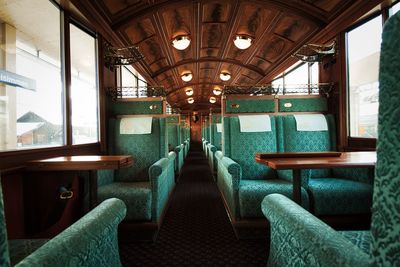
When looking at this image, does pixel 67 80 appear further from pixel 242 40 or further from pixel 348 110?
pixel 348 110

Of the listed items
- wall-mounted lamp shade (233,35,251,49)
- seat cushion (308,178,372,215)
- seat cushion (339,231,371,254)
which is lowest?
seat cushion (308,178,372,215)

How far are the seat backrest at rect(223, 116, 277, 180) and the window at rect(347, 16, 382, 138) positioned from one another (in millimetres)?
1055

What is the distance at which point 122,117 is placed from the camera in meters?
3.29

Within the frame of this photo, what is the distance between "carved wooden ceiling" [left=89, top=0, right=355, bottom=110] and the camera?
3418mm

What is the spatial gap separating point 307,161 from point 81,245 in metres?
1.52

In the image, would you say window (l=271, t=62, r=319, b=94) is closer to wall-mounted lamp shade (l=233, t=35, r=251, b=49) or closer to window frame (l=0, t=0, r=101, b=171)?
wall-mounted lamp shade (l=233, t=35, r=251, b=49)

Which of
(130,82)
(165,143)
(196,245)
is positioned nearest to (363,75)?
(165,143)

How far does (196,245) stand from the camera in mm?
2260

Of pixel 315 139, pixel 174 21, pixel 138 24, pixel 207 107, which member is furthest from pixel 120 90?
pixel 207 107

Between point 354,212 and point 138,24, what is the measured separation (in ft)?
13.1

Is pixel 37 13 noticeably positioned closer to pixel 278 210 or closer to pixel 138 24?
pixel 138 24

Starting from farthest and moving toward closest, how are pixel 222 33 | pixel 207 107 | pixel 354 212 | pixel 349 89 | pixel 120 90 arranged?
pixel 207 107 → pixel 222 33 → pixel 120 90 → pixel 349 89 → pixel 354 212

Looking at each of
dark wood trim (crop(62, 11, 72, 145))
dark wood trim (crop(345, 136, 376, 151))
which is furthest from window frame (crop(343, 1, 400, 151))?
dark wood trim (crop(62, 11, 72, 145))

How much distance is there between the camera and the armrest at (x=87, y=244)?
62 cm
